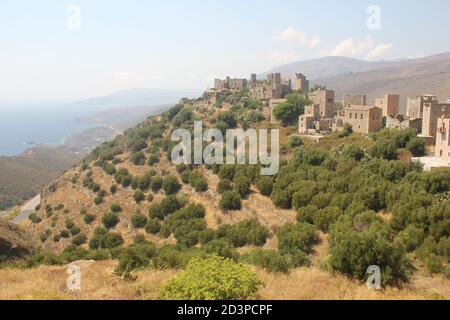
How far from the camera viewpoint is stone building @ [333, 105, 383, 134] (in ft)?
108

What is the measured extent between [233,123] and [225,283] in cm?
3663

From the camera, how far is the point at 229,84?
63156 millimetres

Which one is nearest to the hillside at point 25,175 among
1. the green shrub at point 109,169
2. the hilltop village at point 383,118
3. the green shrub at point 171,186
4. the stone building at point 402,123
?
the green shrub at point 109,169

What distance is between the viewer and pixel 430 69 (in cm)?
16725

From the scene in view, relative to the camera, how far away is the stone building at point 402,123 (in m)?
30.8

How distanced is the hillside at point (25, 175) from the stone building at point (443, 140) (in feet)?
232

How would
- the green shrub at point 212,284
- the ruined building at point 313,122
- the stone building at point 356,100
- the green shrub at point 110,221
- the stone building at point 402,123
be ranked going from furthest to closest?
the stone building at point 356,100, the ruined building at point 313,122, the green shrub at point 110,221, the stone building at point 402,123, the green shrub at point 212,284

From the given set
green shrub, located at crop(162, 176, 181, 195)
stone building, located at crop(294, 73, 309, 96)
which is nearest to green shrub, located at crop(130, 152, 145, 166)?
green shrub, located at crop(162, 176, 181, 195)

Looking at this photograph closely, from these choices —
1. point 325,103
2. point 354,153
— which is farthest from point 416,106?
point 354,153

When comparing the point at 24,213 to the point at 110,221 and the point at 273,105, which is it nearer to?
the point at 110,221

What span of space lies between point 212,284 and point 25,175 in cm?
10141

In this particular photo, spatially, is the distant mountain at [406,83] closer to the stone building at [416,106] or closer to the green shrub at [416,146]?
the stone building at [416,106]
